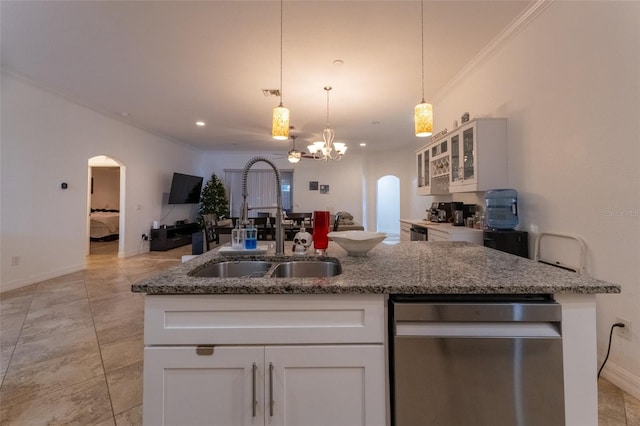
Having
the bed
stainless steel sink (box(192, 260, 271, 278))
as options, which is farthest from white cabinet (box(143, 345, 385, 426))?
the bed

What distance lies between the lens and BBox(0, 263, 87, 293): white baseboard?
3.48 metres

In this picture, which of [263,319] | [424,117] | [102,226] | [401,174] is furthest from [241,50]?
[102,226]

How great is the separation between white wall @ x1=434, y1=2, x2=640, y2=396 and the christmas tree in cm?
695

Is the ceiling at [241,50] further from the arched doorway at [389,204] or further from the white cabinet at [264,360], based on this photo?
the arched doorway at [389,204]

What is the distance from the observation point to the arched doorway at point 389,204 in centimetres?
860

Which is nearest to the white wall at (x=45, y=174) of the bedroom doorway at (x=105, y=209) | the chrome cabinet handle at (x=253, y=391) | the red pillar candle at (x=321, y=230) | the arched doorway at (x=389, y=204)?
the bedroom doorway at (x=105, y=209)

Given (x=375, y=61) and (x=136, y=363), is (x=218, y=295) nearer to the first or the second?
(x=136, y=363)

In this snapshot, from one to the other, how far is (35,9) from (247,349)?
327 cm

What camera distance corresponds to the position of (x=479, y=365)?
3.14 feet

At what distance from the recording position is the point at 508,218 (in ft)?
8.46

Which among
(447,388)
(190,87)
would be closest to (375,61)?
(190,87)

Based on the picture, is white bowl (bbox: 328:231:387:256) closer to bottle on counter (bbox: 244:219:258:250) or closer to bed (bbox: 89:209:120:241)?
bottle on counter (bbox: 244:219:258:250)

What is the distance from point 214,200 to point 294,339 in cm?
740

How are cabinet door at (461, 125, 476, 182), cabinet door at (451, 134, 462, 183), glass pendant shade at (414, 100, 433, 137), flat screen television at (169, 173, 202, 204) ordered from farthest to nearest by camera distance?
flat screen television at (169, 173, 202, 204) < cabinet door at (451, 134, 462, 183) < cabinet door at (461, 125, 476, 182) < glass pendant shade at (414, 100, 433, 137)
